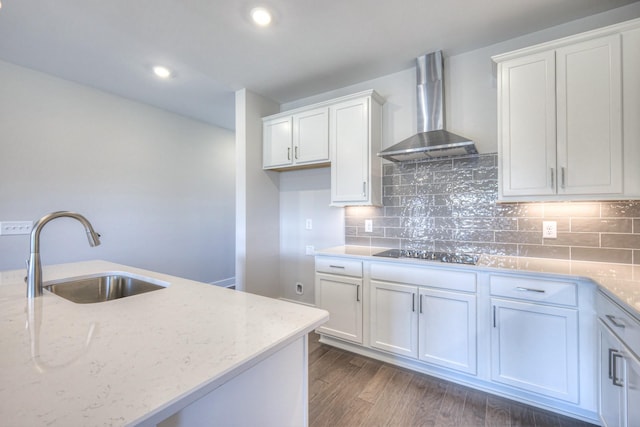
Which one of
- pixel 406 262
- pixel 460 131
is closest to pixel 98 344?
pixel 406 262

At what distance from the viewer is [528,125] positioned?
198cm

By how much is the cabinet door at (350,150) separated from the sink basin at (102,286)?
1778 millimetres

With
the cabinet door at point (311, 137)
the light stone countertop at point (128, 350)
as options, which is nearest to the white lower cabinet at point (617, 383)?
the light stone countertop at point (128, 350)

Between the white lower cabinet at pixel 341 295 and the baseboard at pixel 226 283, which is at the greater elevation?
the white lower cabinet at pixel 341 295

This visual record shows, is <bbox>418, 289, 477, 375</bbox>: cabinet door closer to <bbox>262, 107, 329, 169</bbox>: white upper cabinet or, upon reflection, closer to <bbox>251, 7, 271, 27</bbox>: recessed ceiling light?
<bbox>262, 107, 329, 169</bbox>: white upper cabinet

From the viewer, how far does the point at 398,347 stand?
2.23 metres

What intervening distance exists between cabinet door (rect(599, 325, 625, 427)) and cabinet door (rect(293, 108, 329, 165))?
7.62 ft

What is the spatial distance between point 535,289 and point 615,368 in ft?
1.57

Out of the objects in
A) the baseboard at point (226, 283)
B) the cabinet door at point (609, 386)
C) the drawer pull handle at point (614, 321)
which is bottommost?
the baseboard at point (226, 283)

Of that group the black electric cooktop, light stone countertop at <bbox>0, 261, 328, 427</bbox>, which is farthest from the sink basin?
the black electric cooktop

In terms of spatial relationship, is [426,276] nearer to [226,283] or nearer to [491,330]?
[491,330]

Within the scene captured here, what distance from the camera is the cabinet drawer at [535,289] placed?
1.66m

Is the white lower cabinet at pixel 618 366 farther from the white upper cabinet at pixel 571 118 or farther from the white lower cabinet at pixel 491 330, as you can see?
the white upper cabinet at pixel 571 118

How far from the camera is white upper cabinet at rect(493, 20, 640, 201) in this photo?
5.65 ft
